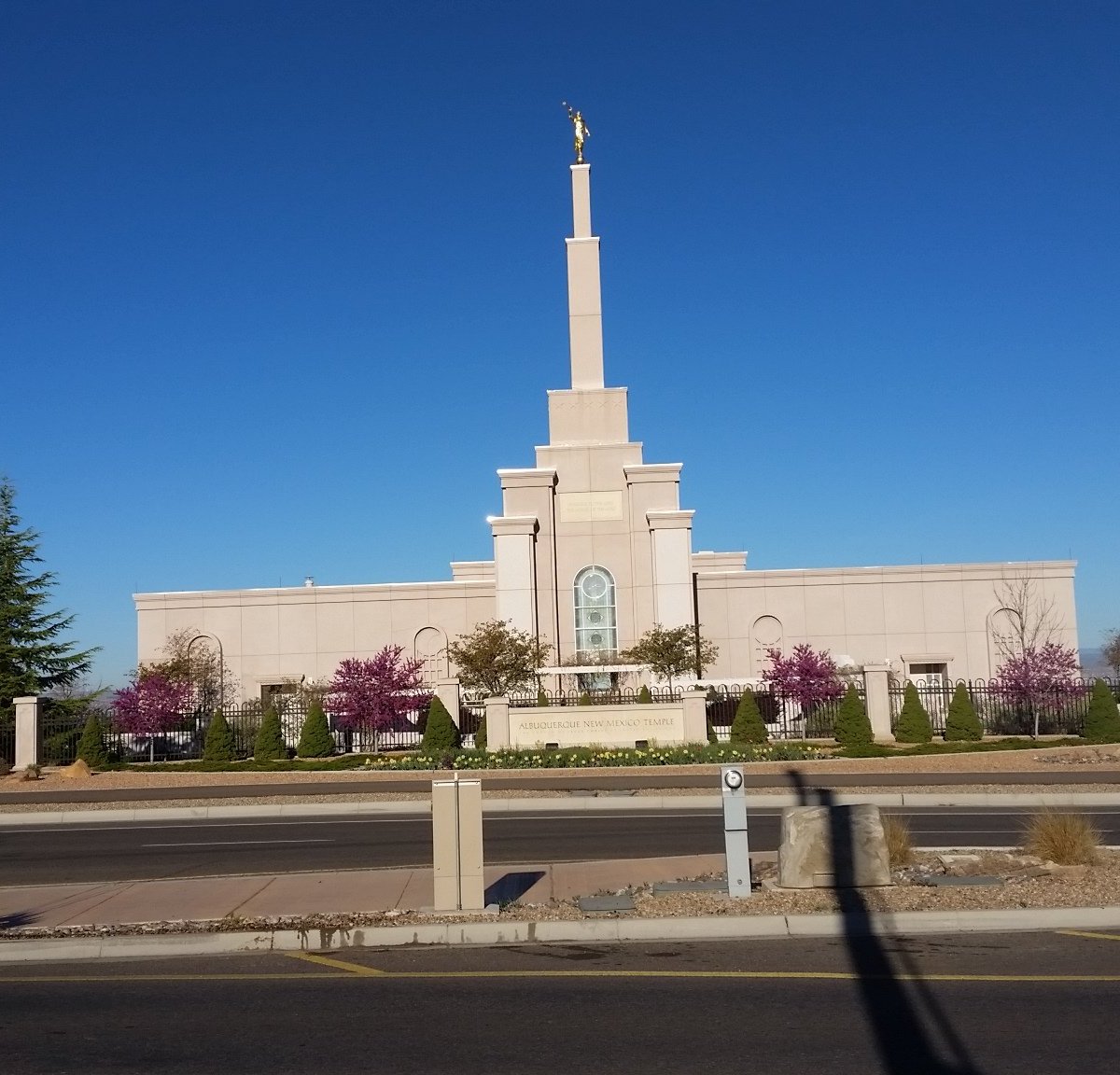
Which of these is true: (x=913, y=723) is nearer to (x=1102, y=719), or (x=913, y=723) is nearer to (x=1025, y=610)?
(x=1102, y=719)

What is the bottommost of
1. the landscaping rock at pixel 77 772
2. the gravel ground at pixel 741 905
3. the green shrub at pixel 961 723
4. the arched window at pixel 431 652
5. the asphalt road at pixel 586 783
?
the gravel ground at pixel 741 905

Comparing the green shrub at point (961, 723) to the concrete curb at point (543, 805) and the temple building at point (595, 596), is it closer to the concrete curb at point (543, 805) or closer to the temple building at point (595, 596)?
the temple building at point (595, 596)

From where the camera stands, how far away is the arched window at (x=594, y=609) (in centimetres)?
4666

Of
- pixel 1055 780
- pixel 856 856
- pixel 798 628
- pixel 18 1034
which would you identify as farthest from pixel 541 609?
A: pixel 18 1034

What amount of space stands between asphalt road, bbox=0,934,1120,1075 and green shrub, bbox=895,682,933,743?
26.0m

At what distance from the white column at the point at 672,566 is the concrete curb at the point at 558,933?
3461 centimetres

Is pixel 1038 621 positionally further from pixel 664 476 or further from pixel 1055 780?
pixel 1055 780

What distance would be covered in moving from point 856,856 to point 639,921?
2.36 m

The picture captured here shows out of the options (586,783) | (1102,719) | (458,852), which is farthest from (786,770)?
(458,852)

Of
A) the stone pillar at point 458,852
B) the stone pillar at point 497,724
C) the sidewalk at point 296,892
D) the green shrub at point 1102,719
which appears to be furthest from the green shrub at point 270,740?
the stone pillar at point 458,852

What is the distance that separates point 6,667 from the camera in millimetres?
41500

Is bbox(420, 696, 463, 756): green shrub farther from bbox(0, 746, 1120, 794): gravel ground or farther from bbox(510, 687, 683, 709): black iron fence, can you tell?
bbox(0, 746, 1120, 794): gravel ground

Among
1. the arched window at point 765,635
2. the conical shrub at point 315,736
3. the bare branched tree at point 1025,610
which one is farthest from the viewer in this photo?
the arched window at point 765,635

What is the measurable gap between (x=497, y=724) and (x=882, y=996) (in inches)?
1025
